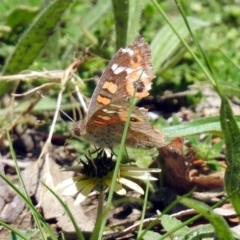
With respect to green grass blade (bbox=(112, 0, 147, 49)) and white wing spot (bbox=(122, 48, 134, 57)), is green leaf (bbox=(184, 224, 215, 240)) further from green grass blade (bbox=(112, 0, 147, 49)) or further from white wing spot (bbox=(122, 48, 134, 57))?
green grass blade (bbox=(112, 0, 147, 49))

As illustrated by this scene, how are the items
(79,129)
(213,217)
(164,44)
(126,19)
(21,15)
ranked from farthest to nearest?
(21,15), (164,44), (126,19), (79,129), (213,217)

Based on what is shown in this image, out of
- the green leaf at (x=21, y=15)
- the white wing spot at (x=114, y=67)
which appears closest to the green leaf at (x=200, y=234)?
the white wing spot at (x=114, y=67)

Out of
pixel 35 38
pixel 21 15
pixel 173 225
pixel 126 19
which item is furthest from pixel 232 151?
pixel 21 15

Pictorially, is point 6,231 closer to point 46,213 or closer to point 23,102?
point 46,213

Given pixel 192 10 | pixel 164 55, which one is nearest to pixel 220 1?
pixel 192 10

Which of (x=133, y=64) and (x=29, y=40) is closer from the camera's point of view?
(x=133, y=64)

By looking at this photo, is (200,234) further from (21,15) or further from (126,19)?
(21,15)
